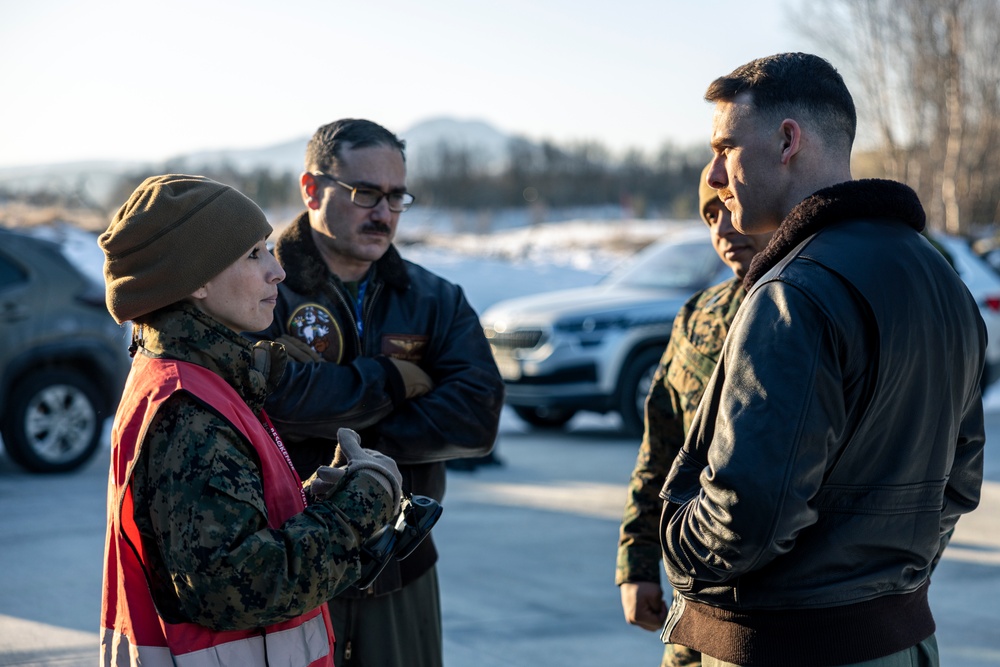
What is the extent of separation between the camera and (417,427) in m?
3.06

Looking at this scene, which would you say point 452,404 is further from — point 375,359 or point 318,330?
point 318,330

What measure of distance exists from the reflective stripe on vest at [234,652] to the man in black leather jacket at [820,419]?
2.42 ft

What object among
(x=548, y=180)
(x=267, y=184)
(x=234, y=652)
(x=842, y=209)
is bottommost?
(x=548, y=180)

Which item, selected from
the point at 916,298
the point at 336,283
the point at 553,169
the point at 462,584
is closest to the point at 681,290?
the point at 462,584

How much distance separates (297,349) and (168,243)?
1.01 meters

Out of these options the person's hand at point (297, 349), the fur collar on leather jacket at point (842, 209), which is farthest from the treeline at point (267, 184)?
the fur collar on leather jacket at point (842, 209)

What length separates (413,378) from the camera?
311 cm

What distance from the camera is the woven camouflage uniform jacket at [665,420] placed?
3002mm

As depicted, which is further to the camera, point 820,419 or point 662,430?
point 662,430

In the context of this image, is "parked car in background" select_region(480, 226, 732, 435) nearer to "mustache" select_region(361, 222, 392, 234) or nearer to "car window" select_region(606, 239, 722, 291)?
"car window" select_region(606, 239, 722, 291)

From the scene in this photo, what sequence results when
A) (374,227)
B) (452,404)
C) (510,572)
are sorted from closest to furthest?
1. (452,404)
2. (374,227)
3. (510,572)

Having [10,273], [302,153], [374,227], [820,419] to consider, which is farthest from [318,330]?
[10,273]

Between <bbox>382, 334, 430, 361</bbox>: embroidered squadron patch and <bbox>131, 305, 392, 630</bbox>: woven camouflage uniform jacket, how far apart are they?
1.14m

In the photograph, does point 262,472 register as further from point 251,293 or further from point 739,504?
point 739,504
